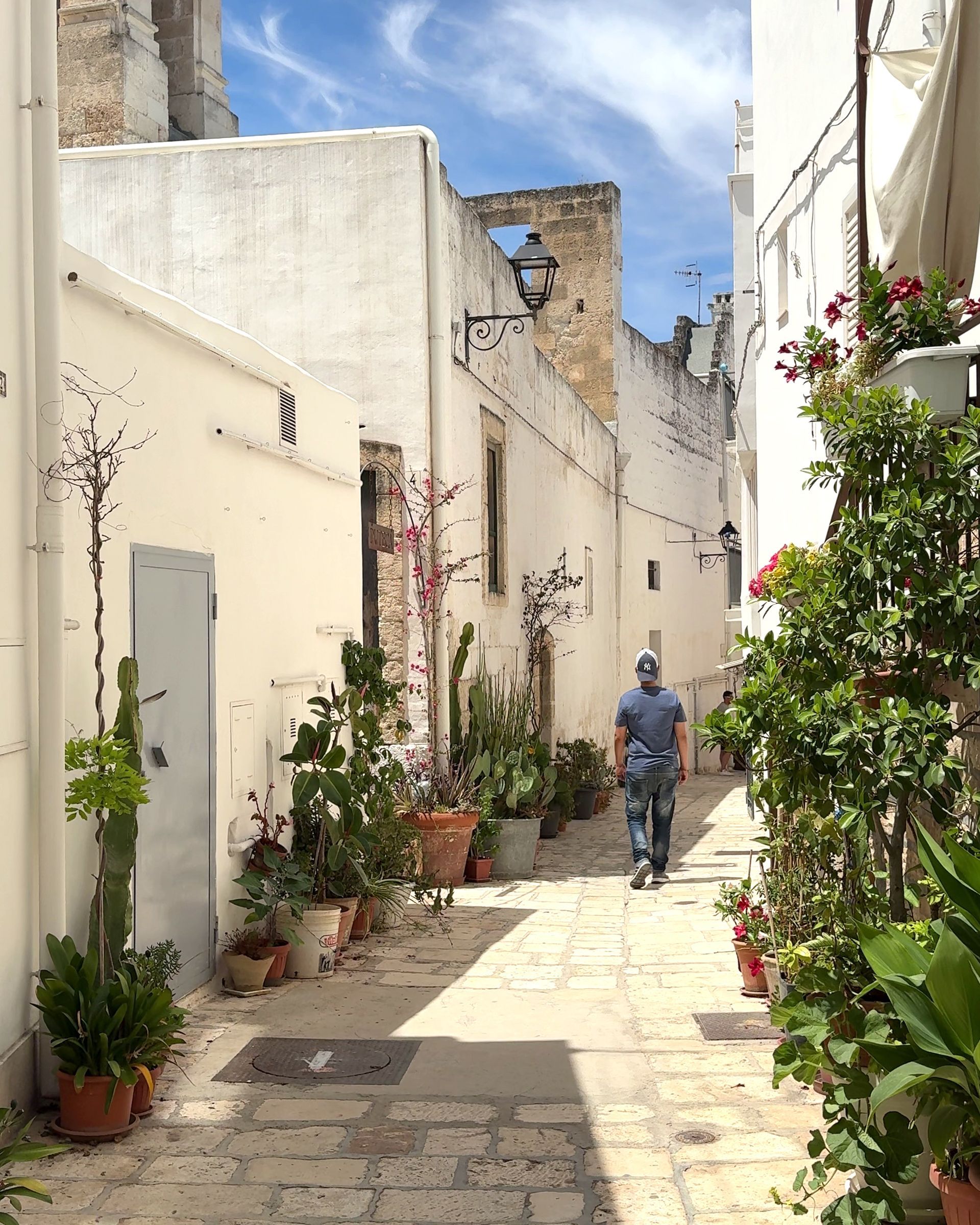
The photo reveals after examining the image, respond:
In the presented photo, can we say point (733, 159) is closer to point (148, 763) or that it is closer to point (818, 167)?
point (818, 167)

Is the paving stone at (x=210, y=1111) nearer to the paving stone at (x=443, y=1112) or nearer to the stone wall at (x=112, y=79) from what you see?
the paving stone at (x=443, y=1112)

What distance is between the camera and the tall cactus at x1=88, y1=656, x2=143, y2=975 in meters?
5.27

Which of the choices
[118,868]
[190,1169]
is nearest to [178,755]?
[118,868]

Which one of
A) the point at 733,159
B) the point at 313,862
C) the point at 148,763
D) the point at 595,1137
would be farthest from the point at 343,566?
the point at 733,159

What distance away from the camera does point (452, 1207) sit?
425 centimetres

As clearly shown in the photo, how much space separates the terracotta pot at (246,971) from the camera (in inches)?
274

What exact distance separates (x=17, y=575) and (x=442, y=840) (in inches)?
235

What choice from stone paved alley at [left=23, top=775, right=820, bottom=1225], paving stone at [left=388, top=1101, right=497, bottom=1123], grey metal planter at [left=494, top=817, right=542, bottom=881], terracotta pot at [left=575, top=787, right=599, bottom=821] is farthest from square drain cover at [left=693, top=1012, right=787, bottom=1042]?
terracotta pot at [left=575, top=787, right=599, bottom=821]

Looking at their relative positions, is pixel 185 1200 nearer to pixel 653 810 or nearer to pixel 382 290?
pixel 653 810

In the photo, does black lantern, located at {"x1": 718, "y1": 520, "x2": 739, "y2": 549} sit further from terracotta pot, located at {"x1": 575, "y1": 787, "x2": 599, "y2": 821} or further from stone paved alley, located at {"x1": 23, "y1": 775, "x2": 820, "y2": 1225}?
stone paved alley, located at {"x1": 23, "y1": 775, "x2": 820, "y2": 1225}

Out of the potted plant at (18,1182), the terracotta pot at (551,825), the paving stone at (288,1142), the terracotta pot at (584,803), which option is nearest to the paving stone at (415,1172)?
the paving stone at (288,1142)

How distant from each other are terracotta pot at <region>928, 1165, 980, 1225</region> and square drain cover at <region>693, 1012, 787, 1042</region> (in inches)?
103

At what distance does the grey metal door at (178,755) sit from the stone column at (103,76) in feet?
33.9

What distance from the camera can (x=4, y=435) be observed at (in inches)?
192
